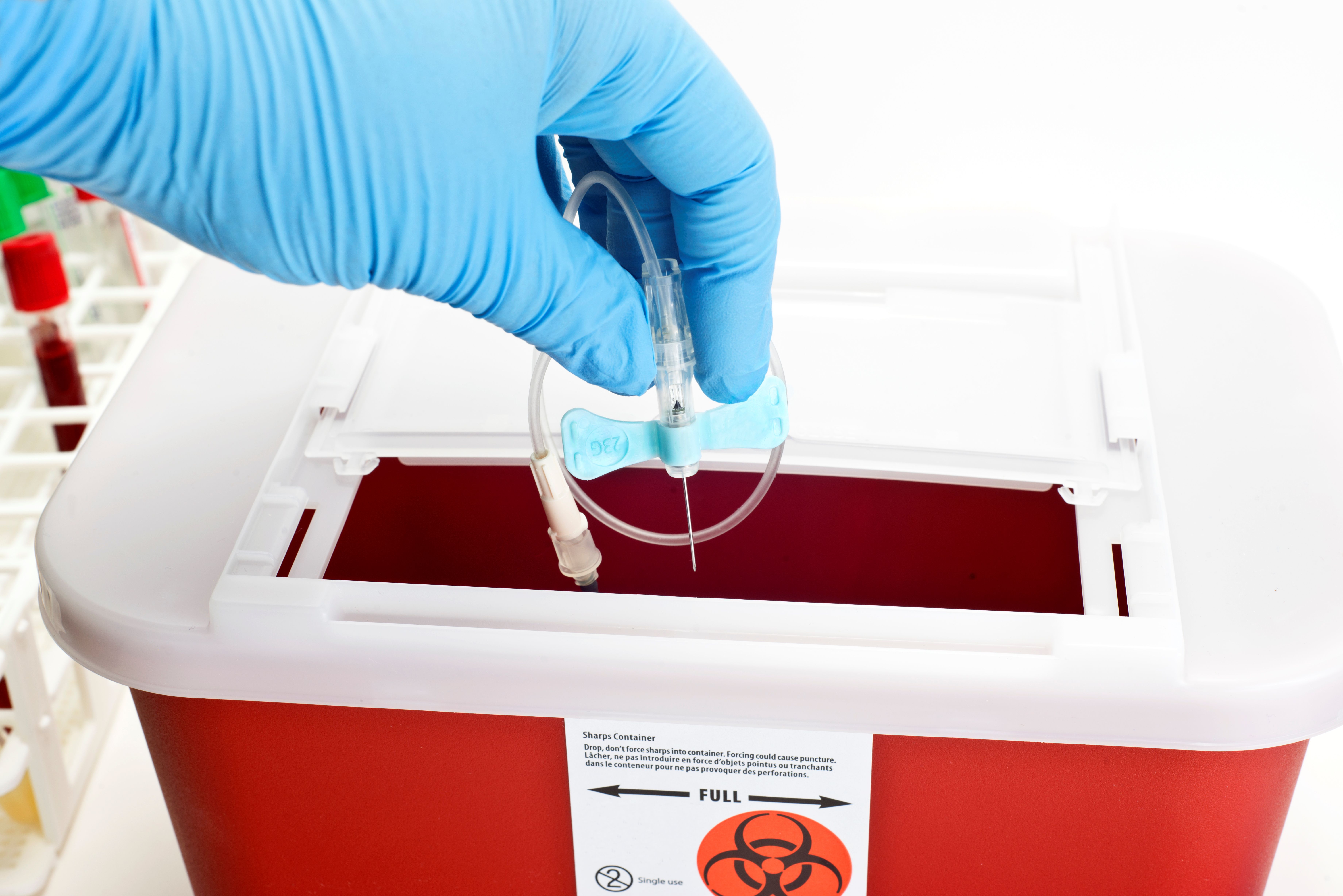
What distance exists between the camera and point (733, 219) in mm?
624

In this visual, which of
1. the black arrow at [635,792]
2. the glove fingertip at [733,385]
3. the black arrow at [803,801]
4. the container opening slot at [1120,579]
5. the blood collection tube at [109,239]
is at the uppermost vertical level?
the blood collection tube at [109,239]

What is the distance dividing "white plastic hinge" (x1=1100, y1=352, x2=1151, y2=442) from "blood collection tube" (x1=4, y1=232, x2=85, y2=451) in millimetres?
863

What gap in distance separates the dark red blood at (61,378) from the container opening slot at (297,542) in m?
0.50

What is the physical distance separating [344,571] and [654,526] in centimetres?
24

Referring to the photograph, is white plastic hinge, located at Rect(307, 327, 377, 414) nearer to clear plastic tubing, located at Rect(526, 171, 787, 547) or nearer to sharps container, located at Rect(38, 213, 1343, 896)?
sharps container, located at Rect(38, 213, 1343, 896)

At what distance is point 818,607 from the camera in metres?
0.58

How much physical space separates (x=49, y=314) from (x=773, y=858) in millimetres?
837

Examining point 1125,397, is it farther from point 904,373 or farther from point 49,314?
point 49,314

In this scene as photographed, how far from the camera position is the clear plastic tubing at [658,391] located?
63cm

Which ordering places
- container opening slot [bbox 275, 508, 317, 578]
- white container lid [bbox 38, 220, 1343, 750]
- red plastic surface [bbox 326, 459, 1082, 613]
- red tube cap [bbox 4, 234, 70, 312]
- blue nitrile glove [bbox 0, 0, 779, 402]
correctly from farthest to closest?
red tube cap [bbox 4, 234, 70, 312] → red plastic surface [bbox 326, 459, 1082, 613] → container opening slot [bbox 275, 508, 317, 578] → white container lid [bbox 38, 220, 1343, 750] → blue nitrile glove [bbox 0, 0, 779, 402]

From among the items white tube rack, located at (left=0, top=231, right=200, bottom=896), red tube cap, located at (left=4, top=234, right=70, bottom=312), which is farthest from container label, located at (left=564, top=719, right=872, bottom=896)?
red tube cap, located at (left=4, top=234, right=70, bottom=312)

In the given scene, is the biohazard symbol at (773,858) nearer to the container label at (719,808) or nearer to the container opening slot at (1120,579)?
the container label at (719,808)

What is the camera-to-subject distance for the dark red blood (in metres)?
1.06

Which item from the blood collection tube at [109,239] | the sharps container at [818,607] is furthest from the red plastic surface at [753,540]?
the blood collection tube at [109,239]
